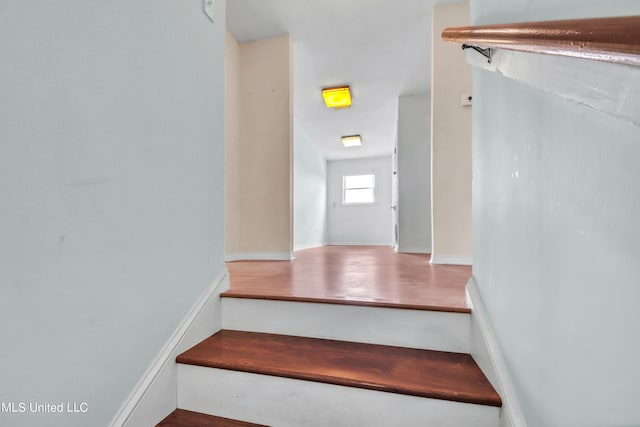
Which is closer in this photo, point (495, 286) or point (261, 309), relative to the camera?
point (495, 286)

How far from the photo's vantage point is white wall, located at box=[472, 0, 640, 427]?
1.35 feet

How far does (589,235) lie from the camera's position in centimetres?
48

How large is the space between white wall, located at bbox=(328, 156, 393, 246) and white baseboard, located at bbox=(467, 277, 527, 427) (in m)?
6.42

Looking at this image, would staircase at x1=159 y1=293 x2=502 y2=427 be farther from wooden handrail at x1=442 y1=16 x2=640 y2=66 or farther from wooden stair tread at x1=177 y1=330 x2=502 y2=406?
wooden handrail at x1=442 y1=16 x2=640 y2=66

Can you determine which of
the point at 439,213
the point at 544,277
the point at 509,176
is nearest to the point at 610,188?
the point at 544,277

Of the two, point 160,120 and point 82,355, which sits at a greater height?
point 160,120

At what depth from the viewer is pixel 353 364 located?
1.01m

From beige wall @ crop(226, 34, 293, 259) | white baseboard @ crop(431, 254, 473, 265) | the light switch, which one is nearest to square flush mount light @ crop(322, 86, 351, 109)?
beige wall @ crop(226, 34, 293, 259)

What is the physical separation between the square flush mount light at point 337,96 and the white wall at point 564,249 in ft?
10.3

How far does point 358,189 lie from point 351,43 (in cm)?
496

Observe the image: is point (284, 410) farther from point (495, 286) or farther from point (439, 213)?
point (439, 213)

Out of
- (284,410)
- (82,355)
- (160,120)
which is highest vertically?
(160,120)

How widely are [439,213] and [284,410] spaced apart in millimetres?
A: 2342

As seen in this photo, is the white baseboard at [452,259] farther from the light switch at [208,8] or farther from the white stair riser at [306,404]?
the light switch at [208,8]
